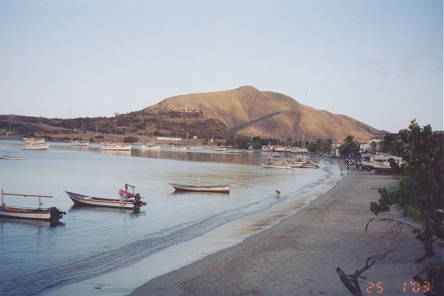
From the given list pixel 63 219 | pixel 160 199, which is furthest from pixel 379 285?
pixel 160 199

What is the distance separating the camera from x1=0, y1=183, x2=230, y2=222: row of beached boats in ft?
98.9

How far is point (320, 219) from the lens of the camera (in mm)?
30312

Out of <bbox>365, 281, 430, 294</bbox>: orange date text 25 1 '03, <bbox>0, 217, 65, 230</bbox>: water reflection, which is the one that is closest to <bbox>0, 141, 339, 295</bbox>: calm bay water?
<bbox>0, 217, 65, 230</bbox>: water reflection

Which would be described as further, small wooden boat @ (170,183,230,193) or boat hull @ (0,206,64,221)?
small wooden boat @ (170,183,230,193)

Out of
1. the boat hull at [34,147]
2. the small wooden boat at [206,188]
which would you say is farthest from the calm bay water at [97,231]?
the boat hull at [34,147]

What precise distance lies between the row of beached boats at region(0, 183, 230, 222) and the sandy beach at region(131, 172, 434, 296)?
14.2 m

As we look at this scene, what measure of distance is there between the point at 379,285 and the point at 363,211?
19000 millimetres

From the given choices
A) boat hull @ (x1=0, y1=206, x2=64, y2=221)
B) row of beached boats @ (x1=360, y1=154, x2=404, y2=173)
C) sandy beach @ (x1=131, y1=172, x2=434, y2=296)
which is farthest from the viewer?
row of beached boats @ (x1=360, y1=154, x2=404, y2=173)

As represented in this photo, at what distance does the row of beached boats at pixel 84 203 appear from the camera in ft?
98.9

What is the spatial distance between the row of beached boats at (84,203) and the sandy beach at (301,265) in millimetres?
14232

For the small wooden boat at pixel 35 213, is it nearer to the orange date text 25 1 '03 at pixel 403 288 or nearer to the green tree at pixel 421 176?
the orange date text 25 1 '03 at pixel 403 288

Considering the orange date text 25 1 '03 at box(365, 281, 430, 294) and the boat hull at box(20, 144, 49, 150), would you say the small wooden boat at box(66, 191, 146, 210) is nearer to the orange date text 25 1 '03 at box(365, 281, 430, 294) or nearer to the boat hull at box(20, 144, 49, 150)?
the orange date text 25 1 '03 at box(365, 281, 430, 294)

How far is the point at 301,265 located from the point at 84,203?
979 inches

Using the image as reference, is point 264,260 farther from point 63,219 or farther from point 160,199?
point 160,199
